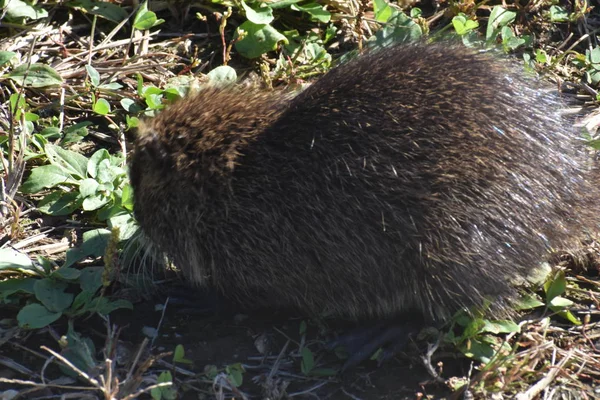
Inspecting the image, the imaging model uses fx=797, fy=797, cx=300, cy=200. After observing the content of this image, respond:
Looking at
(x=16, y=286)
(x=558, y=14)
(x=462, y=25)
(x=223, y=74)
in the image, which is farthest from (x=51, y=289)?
(x=558, y=14)

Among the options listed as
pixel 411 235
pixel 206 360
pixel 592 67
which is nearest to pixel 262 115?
pixel 411 235

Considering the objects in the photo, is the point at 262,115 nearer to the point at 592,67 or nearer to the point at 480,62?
the point at 480,62

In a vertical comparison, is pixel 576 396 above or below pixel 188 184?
below

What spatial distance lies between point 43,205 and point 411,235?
83.2 inches

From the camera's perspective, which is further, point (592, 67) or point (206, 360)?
point (592, 67)

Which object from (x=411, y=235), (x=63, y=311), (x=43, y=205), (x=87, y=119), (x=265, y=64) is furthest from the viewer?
(x=265, y=64)

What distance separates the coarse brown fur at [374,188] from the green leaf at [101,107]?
875 mm

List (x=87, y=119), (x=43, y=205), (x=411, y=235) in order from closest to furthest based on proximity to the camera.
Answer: (x=411, y=235), (x=43, y=205), (x=87, y=119)

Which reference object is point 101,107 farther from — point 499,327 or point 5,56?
point 499,327

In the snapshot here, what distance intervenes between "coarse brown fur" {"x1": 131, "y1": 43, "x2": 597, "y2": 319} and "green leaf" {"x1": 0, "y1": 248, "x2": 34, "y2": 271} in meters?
0.64

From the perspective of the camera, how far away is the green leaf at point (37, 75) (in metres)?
4.89

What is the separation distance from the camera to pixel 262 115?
403 centimetres

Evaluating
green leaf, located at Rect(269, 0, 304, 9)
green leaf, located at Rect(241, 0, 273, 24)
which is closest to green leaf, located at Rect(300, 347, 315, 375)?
green leaf, located at Rect(241, 0, 273, 24)

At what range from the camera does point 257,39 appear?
531 centimetres
